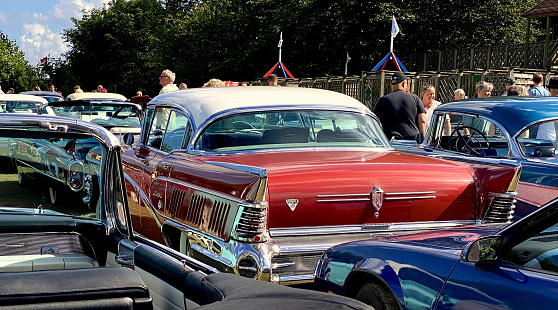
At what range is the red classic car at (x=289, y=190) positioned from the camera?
4852 millimetres

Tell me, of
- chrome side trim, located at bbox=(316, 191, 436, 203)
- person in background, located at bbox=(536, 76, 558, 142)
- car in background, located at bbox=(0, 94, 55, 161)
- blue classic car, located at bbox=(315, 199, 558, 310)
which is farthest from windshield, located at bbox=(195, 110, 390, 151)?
car in background, located at bbox=(0, 94, 55, 161)

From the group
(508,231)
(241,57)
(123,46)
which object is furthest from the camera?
(123,46)

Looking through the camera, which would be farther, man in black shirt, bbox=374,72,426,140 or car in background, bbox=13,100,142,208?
man in black shirt, bbox=374,72,426,140

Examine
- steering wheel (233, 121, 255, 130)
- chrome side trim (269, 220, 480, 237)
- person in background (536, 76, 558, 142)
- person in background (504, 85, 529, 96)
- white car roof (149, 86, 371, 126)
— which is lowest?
chrome side trim (269, 220, 480, 237)

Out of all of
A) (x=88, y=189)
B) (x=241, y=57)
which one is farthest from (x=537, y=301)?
(x=241, y=57)

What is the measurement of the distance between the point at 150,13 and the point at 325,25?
3224 cm

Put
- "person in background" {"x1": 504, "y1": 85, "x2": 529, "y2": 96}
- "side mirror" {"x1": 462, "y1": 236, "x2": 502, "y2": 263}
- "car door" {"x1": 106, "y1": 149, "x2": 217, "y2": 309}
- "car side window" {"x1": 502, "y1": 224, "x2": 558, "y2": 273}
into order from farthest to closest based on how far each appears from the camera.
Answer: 1. "person in background" {"x1": 504, "y1": 85, "x2": 529, "y2": 96}
2. "side mirror" {"x1": 462, "y1": 236, "x2": 502, "y2": 263}
3. "car side window" {"x1": 502, "y1": 224, "x2": 558, "y2": 273}
4. "car door" {"x1": 106, "y1": 149, "x2": 217, "y2": 309}

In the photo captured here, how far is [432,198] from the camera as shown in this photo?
5266 mm

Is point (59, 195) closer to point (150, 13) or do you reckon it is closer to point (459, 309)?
point (459, 309)

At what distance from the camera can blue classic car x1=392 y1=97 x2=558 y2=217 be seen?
21.8ft

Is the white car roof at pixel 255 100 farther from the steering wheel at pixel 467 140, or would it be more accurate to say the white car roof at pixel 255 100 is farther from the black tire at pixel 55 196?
the black tire at pixel 55 196

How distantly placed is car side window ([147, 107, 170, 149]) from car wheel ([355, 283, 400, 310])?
3724 millimetres

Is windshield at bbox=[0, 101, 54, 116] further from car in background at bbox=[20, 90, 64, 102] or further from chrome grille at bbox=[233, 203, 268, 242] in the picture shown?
chrome grille at bbox=[233, 203, 268, 242]

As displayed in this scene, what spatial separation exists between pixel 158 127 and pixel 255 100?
50.0 inches
